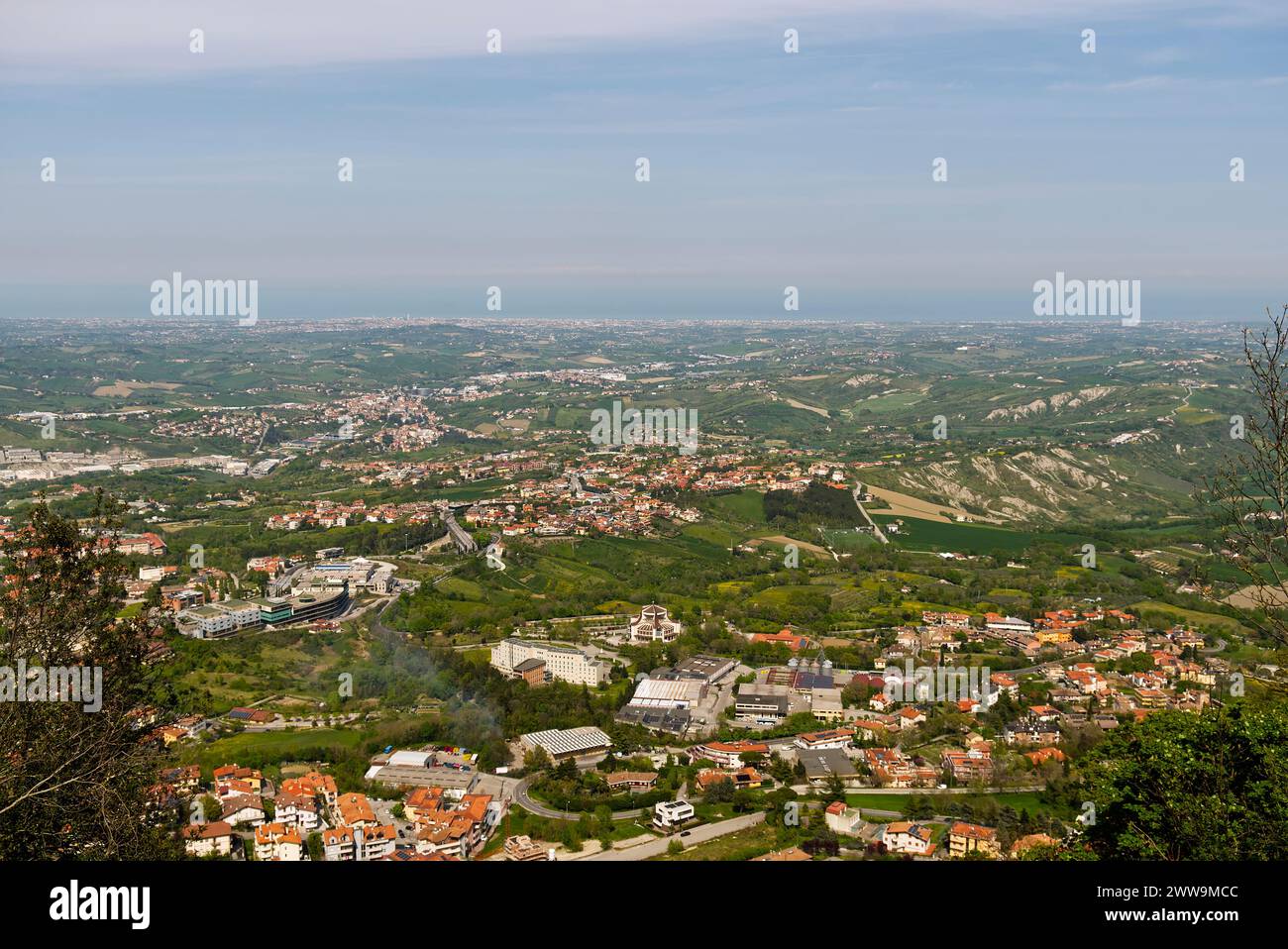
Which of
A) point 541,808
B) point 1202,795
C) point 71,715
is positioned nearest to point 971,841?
point 541,808

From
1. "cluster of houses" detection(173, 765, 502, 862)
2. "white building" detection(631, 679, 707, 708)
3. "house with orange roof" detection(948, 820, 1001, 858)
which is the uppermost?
"cluster of houses" detection(173, 765, 502, 862)

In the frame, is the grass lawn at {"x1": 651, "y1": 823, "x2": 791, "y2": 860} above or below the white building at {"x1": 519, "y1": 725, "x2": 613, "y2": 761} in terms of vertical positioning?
above

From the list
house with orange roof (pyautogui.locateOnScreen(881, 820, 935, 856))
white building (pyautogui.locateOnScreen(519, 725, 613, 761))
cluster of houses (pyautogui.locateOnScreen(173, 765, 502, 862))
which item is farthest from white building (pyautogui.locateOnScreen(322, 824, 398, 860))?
house with orange roof (pyautogui.locateOnScreen(881, 820, 935, 856))

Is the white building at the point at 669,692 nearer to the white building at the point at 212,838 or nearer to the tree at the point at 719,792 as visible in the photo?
the tree at the point at 719,792

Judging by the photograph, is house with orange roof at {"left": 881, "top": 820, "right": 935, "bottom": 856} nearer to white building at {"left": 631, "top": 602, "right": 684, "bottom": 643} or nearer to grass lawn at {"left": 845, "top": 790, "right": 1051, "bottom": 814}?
grass lawn at {"left": 845, "top": 790, "right": 1051, "bottom": 814}

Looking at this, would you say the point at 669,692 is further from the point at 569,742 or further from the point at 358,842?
the point at 358,842

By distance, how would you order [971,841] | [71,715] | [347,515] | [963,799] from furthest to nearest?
[347,515] → [963,799] → [971,841] → [71,715]
